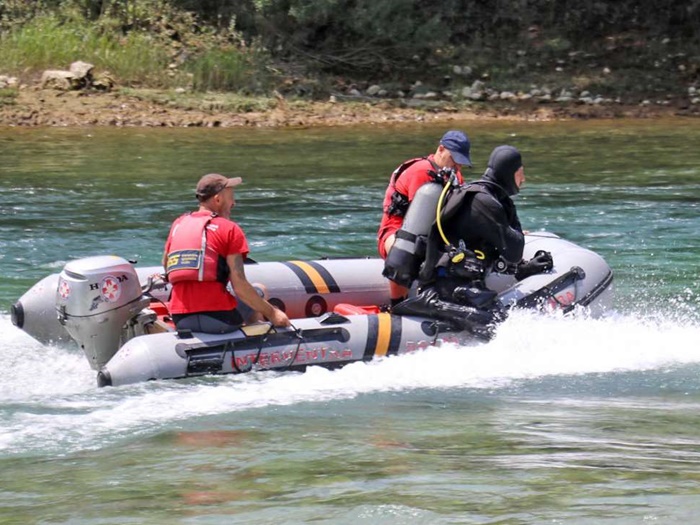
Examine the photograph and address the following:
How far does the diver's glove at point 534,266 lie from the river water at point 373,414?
1.26ft

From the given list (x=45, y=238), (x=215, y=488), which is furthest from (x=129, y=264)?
(x=45, y=238)

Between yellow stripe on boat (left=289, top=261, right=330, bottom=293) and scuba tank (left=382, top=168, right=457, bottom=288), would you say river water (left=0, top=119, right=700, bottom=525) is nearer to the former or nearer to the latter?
scuba tank (left=382, top=168, right=457, bottom=288)

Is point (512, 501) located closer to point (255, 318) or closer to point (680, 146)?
point (255, 318)

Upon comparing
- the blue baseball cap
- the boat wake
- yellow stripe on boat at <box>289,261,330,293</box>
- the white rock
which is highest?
the blue baseball cap

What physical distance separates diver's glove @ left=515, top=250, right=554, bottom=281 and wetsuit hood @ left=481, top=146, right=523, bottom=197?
0.74 metres

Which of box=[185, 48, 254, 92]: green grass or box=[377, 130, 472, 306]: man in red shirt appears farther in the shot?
box=[185, 48, 254, 92]: green grass

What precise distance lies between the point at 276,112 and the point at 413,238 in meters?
Result: 12.3

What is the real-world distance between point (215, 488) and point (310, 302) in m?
3.27

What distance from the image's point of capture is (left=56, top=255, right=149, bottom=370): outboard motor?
23.0ft

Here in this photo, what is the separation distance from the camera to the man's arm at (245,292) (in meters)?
6.78

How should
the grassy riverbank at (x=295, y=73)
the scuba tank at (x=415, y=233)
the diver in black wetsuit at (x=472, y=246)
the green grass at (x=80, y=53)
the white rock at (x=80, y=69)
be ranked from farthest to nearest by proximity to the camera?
the green grass at (x=80, y=53), the white rock at (x=80, y=69), the grassy riverbank at (x=295, y=73), the scuba tank at (x=415, y=233), the diver in black wetsuit at (x=472, y=246)

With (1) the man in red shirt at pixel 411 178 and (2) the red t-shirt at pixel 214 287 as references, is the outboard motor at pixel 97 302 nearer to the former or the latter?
(2) the red t-shirt at pixel 214 287

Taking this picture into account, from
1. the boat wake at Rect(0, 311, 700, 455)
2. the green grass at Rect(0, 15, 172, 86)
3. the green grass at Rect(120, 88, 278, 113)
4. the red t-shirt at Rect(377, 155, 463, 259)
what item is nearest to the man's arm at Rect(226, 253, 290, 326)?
the boat wake at Rect(0, 311, 700, 455)

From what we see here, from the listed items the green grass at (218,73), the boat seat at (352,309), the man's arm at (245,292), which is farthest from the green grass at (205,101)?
the man's arm at (245,292)
